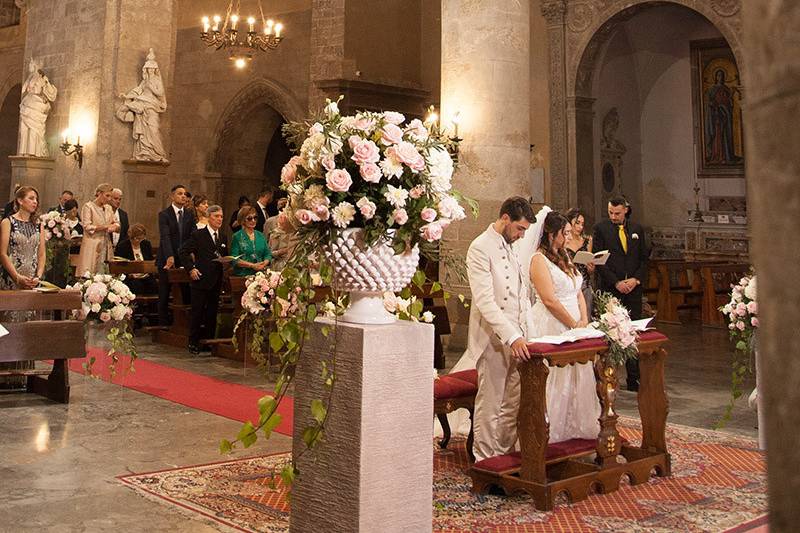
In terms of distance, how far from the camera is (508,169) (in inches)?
401

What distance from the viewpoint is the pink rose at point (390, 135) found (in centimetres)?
350

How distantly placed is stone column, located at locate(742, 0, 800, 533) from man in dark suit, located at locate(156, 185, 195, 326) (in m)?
10.4

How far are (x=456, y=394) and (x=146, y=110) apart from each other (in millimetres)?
9919

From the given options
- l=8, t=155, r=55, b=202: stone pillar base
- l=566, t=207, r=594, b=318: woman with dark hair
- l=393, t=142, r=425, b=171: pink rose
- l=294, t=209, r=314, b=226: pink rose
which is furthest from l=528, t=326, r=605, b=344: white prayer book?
l=8, t=155, r=55, b=202: stone pillar base

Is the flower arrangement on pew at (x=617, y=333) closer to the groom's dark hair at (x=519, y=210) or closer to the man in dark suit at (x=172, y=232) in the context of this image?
the groom's dark hair at (x=519, y=210)

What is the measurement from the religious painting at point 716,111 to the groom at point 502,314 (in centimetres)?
1291

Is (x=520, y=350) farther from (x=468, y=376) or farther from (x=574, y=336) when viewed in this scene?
(x=468, y=376)

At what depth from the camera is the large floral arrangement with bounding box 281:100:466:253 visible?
11.0 ft

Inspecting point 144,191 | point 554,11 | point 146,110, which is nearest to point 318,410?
point 144,191

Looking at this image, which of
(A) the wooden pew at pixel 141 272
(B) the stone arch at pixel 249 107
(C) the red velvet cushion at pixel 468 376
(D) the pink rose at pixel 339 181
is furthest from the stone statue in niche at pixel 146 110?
(D) the pink rose at pixel 339 181

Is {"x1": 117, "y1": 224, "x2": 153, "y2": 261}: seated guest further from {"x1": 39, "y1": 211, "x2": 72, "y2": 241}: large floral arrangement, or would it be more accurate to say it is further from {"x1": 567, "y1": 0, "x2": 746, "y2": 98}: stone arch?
{"x1": 567, "y1": 0, "x2": 746, "y2": 98}: stone arch

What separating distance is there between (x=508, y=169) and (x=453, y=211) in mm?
6737

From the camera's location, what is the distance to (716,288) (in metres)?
14.2

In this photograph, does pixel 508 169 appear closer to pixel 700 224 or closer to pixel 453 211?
pixel 453 211
